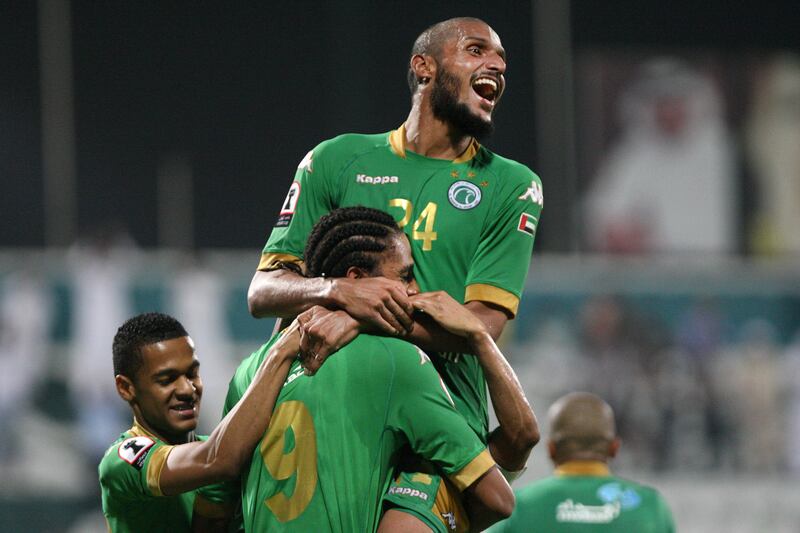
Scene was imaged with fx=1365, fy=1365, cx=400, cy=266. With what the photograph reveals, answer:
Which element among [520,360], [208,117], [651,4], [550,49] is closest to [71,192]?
[208,117]

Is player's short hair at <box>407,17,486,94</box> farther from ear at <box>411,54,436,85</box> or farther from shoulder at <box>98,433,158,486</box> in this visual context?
shoulder at <box>98,433,158,486</box>

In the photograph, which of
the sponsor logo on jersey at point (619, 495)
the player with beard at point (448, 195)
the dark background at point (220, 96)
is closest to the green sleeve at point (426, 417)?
the player with beard at point (448, 195)

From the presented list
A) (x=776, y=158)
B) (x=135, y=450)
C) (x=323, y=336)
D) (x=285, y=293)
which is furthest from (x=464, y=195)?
(x=776, y=158)

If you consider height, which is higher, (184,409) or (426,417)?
(426,417)

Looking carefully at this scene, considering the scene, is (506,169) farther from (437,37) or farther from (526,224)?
(437,37)

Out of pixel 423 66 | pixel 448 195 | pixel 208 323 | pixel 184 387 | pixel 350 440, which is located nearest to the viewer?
pixel 350 440

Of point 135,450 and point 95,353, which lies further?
point 95,353

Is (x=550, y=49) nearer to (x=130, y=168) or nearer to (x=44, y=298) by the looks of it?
(x=130, y=168)

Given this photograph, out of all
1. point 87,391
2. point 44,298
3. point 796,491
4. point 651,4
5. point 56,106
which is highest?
point 651,4

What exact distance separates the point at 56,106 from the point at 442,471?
12.7m

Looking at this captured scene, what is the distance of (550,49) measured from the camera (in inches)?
685

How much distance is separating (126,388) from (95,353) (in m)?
9.07

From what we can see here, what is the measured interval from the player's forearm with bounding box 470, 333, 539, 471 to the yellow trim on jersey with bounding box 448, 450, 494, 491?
0.84ft

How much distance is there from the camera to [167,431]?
4.19m
